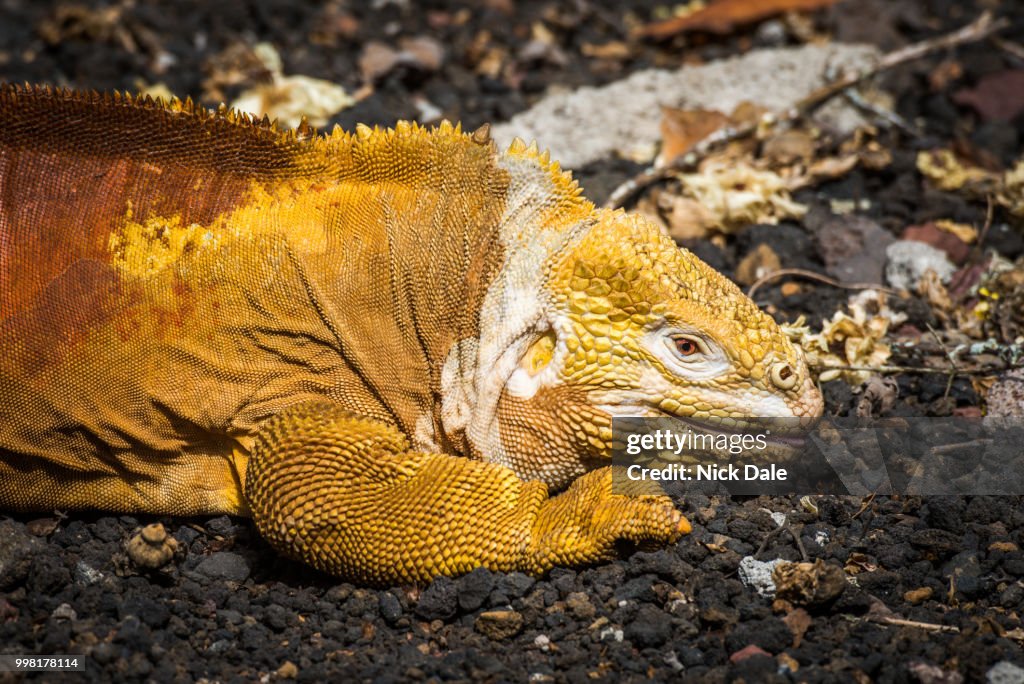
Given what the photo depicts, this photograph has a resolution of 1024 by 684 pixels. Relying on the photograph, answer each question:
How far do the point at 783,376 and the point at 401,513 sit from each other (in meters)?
1.77

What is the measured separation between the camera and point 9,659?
4141mm

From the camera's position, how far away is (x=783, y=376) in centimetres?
464

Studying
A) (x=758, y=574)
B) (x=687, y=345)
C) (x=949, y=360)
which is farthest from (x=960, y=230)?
(x=758, y=574)

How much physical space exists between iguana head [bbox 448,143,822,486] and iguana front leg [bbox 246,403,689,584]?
11.1 inches

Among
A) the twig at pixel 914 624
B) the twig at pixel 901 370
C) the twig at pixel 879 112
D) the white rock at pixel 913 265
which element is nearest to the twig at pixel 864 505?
the twig at pixel 914 624

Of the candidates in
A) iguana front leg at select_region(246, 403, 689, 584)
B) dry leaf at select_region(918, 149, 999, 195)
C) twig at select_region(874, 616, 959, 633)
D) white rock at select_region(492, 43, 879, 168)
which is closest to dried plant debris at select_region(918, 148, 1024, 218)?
dry leaf at select_region(918, 149, 999, 195)

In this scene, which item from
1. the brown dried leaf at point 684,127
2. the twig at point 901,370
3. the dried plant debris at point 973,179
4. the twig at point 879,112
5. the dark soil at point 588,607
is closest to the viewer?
the dark soil at point 588,607

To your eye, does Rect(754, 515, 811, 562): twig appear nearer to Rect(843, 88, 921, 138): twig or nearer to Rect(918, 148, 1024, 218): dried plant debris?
Rect(918, 148, 1024, 218): dried plant debris

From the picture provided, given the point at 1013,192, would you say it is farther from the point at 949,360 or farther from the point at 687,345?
the point at 687,345

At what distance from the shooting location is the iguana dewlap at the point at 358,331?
4582mm

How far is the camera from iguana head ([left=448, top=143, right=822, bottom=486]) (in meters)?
4.61

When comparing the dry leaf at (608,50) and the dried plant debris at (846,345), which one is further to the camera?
the dry leaf at (608,50)

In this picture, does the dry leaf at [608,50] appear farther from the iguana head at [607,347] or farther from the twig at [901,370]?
the iguana head at [607,347]

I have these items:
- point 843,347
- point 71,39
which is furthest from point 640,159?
point 71,39
